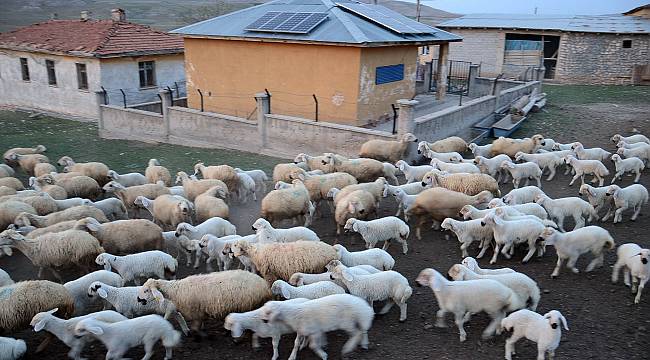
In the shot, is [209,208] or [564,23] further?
[564,23]

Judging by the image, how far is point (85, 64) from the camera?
78.1 feet

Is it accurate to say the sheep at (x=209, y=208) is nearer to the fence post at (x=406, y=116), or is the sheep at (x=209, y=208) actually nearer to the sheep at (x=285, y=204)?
the sheep at (x=285, y=204)

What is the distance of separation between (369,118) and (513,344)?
12.2 m

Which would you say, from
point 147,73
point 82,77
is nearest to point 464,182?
point 147,73

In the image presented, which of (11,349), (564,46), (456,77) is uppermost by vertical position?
(564,46)

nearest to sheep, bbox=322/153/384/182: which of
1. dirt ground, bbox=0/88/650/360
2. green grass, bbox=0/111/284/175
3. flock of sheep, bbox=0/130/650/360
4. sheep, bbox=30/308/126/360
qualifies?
flock of sheep, bbox=0/130/650/360

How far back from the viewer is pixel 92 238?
838 cm

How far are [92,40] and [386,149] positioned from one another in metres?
17.3

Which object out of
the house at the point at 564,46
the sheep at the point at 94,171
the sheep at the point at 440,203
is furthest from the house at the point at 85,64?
the house at the point at 564,46

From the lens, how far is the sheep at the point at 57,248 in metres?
8.17

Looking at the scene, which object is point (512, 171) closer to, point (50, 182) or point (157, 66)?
point (50, 182)

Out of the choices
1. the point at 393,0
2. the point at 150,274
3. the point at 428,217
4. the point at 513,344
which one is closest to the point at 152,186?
the point at 150,274

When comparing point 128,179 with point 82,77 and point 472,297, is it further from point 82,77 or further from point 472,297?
point 82,77

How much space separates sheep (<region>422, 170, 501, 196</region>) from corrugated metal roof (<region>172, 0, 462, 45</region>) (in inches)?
260
